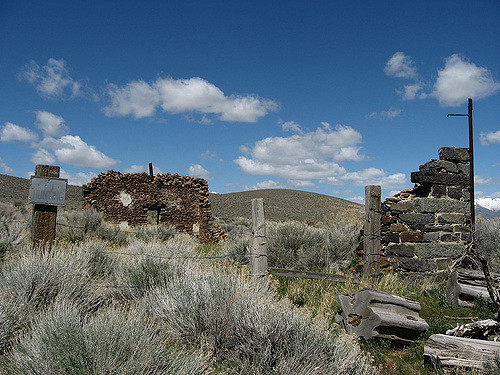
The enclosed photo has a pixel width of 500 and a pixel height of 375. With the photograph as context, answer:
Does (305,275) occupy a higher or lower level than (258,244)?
lower

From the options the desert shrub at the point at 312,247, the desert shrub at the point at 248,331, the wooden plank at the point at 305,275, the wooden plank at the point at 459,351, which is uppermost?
the desert shrub at the point at 312,247

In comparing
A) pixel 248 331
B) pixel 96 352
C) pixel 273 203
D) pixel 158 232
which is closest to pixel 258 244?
pixel 248 331

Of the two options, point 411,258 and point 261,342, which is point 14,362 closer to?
point 261,342

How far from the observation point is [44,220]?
242 inches

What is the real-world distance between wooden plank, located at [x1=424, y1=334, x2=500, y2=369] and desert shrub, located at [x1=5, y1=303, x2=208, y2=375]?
2.77 m

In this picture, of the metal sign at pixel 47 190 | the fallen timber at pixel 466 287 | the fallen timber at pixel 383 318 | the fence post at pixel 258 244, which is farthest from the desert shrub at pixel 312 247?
the metal sign at pixel 47 190

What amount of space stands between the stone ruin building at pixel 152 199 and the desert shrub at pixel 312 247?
601 cm

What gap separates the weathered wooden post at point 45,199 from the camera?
5.89 m

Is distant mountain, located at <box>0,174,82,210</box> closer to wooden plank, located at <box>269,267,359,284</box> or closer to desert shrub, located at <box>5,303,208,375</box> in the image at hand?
wooden plank, located at <box>269,267,359,284</box>

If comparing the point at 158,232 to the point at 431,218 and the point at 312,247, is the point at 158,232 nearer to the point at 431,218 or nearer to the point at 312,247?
the point at 312,247

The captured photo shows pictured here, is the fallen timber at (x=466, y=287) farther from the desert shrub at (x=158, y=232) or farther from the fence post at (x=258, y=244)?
the desert shrub at (x=158, y=232)

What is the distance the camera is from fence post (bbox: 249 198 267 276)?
5777 millimetres

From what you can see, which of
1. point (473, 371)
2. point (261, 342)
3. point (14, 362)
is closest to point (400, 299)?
point (473, 371)

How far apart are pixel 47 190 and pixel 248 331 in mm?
4290
